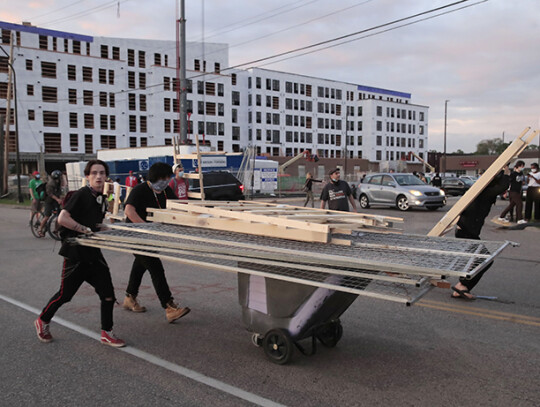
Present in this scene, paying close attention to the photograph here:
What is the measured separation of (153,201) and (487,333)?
402 centimetres

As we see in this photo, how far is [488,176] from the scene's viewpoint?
5973 mm

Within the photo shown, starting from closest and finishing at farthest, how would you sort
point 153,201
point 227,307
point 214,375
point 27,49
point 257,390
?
point 257,390 → point 214,375 → point 153,201 → point 227,307 → point 27,49

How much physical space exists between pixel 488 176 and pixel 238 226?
347cm

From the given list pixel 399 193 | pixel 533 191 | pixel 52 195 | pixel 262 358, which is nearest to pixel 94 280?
pixel 262 358

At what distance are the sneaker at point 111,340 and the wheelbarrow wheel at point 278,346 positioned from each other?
1495mm

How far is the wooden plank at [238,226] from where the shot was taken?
155 inches

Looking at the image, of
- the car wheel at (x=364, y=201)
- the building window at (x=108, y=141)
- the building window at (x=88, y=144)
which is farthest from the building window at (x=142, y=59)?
the car wheel at (x=364, y=201)

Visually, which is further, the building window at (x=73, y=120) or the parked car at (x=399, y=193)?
the building window at (x=73, y=120)

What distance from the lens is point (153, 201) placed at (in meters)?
5.72

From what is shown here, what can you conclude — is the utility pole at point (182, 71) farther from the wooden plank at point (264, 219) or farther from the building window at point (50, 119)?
the building window at point (50, 119)

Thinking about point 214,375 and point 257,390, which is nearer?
point 257,390

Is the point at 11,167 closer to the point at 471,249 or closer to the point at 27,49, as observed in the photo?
the point at 27,49

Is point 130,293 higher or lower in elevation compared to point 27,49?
lower

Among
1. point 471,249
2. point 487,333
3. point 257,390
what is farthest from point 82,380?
point 487,333
